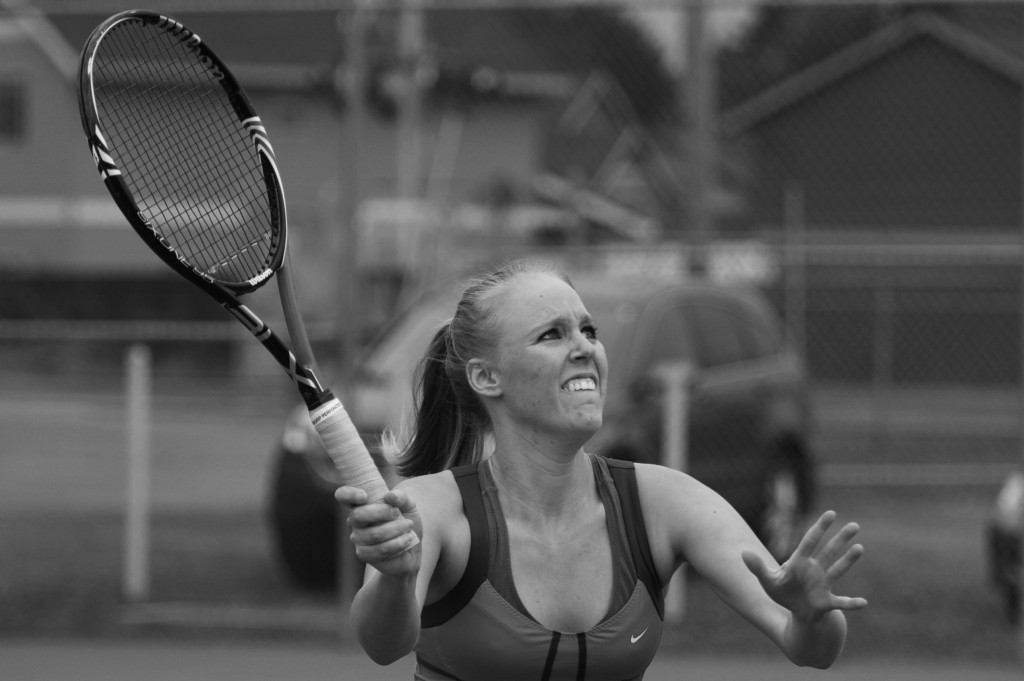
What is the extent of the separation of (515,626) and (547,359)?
506mm

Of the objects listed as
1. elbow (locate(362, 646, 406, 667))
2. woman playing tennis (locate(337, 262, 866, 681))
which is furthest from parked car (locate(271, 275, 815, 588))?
elbow (locate(362, 646, 406, 667))

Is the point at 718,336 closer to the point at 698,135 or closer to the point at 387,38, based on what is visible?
the point at 698,135

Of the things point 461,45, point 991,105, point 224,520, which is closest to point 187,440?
point 224,520

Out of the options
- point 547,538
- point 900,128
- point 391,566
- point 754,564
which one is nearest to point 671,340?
point 900,128

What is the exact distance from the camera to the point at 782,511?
8.63m

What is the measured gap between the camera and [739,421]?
8.62 metres

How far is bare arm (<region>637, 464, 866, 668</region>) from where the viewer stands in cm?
259

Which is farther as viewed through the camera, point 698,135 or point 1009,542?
point 698,135

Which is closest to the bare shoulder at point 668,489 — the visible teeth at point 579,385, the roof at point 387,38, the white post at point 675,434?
the visible teeth at point 579,385

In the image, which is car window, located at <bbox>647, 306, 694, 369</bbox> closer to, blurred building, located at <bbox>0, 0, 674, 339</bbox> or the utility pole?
the utility pole

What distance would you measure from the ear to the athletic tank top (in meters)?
0.21

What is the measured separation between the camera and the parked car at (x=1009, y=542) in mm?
7334

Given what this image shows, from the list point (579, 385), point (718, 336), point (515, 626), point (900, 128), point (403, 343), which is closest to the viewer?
point (515, 626)

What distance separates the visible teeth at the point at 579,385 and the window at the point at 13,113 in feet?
25.5
